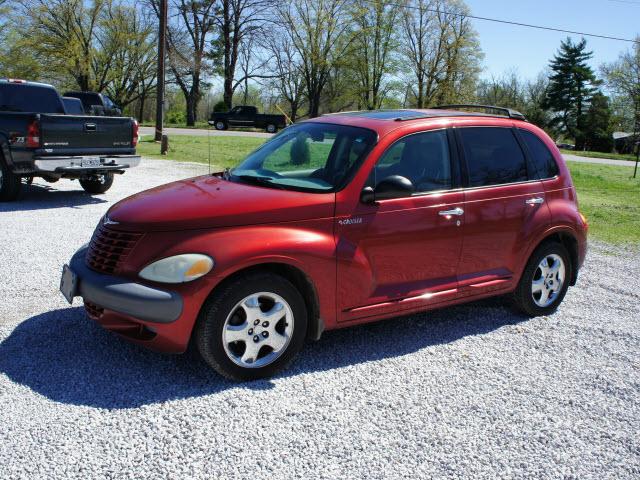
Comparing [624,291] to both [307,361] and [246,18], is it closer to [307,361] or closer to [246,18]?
[307,361]

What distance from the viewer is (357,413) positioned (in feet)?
11.1

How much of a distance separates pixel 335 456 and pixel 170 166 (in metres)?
14.3

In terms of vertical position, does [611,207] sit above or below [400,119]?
below

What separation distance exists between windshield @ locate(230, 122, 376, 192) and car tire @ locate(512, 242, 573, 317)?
195 cm

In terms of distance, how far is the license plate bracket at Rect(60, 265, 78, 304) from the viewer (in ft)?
12.4

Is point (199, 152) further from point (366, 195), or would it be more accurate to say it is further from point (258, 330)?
point (258, 330)

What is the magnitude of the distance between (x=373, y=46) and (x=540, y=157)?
54233 mm

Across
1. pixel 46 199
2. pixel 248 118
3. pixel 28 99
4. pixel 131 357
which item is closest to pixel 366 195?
pixel 131 357

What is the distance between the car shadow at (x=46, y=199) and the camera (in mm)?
9352

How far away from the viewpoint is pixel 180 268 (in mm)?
3428

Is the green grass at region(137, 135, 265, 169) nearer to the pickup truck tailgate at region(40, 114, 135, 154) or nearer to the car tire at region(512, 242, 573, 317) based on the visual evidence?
the pickup truck tailgate at region(40, 114, 135, 154)

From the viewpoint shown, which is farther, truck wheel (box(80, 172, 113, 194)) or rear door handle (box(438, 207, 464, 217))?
truck wheel (box(80, 172, 113, 194))

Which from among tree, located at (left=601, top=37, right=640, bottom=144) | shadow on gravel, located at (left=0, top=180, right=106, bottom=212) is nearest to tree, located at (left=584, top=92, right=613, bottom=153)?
tree, located at (left=601, top=37, right=640, bottom=144)

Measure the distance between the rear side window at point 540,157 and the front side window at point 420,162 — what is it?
3.37ft
